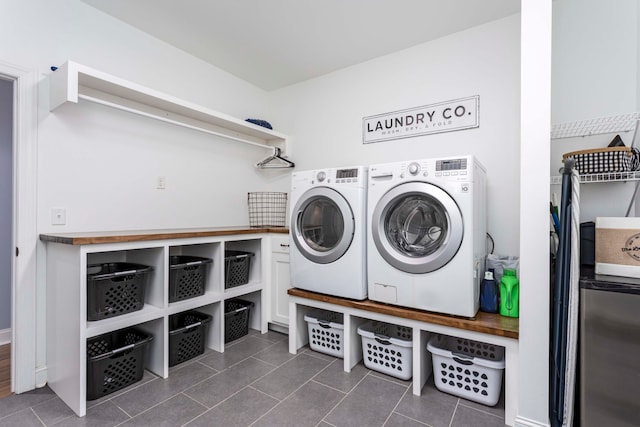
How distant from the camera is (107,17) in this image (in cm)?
220

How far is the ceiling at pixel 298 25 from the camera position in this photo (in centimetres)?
208

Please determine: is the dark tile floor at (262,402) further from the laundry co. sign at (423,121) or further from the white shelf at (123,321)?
the laundry co. sign at (423,121)

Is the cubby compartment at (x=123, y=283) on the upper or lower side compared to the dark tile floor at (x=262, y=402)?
upper

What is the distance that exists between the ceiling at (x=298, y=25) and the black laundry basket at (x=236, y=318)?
217 centimetres

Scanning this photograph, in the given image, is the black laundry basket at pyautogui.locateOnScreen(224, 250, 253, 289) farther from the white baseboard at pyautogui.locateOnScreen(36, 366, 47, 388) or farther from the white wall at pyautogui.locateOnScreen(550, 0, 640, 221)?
the white wall at pyautogui.locateOnScreen(550, 0, 640, 221)

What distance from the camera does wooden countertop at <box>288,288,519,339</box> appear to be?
155 centimetres

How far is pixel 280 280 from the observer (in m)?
2.63

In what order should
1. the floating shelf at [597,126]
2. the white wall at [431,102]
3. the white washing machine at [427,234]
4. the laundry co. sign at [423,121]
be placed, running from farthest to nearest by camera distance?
the laundry co. sign at [423,121]
the white wall at [431,102]
the floating shelf at [597,126]
the white washing machine at [427,234]

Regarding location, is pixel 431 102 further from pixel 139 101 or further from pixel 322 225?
pixel 139 101

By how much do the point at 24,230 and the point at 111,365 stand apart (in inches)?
36.8

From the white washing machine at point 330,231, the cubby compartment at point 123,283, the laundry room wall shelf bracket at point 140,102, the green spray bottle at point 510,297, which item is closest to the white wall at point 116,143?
the laundry room wall shelf bracket at point 140,102

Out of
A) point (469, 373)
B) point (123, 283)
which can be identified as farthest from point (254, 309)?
point (469, 373)

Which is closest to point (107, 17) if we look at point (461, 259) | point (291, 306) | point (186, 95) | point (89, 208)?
point (186, 95)

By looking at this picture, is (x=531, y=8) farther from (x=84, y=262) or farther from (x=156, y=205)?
(x=156, y=205)
